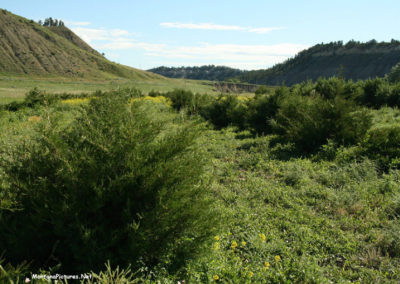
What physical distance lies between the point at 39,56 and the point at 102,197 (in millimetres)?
102424

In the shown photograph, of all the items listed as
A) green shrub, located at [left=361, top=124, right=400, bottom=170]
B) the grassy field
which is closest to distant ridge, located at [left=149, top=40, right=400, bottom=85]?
the grassy field

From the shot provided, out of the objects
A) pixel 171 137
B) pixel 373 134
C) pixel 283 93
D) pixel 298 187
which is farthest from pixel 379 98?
pixel 171 137

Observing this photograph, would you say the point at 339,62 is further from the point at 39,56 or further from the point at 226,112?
the point at 39,56

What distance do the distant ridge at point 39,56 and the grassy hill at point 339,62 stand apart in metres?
A: 74.5

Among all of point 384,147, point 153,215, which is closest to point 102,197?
point 153,215

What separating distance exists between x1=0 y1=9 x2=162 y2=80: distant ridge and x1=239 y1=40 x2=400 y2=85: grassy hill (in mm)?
74505

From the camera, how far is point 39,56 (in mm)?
83500

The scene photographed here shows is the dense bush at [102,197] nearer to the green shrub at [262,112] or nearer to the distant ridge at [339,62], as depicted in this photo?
the green shrub at [262,112]

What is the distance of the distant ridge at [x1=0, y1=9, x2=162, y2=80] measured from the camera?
7738 cm

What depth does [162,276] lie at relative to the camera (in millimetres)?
2549

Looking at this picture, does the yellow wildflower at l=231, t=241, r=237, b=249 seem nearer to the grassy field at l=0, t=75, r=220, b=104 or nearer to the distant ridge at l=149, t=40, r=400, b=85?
the grassy field at l=0, t=75, r=220, b=104

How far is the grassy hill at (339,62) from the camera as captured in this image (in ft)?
288

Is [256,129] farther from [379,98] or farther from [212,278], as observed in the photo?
[379,98]

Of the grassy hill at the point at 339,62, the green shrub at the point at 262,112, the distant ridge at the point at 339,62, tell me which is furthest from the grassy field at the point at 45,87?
the grassy hill at the point at 339,62
